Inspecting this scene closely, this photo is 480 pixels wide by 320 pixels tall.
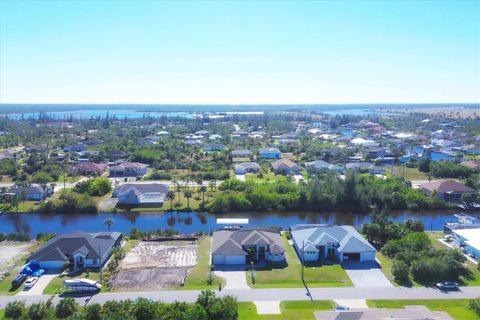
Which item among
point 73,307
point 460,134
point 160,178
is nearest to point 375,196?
point 160,178

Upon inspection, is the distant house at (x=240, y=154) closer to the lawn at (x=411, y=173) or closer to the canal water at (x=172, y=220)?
the lawn at (x=411, y=173)

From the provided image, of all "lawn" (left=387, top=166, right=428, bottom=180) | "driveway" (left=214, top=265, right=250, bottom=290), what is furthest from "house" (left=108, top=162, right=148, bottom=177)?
"lawn" (left=387, top=166, right=428, bottom=180)

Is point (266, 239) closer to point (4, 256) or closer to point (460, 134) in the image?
point (4, 256)

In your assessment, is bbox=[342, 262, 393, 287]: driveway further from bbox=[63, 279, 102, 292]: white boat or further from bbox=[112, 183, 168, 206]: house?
bbox=[112, 183, 168, 206]: house

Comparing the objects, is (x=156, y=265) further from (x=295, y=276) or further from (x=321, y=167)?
(x=321, y=167)

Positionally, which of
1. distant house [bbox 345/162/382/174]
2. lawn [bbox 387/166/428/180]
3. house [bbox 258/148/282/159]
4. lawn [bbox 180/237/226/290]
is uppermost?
house [bbox 258/148/282/159]

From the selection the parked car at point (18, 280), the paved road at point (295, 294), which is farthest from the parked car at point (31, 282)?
the paved road at point (295, 294)
